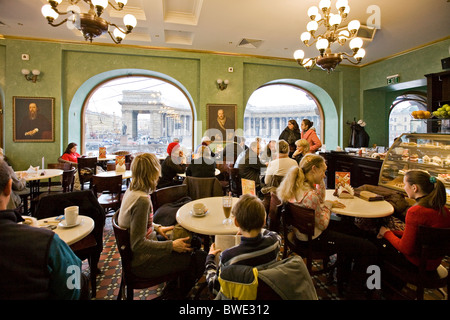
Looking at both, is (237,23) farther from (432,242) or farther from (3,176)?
(3,176)

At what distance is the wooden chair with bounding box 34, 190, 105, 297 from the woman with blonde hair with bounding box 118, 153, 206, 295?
65 centimetres

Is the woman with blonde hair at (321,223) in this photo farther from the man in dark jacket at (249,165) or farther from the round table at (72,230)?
the man in dark jacket at (249,165)

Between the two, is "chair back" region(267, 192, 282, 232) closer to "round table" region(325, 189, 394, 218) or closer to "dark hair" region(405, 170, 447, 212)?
"round table" region(325, 189, 394, 218)

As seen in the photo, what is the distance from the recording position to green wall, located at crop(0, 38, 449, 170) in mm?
6043

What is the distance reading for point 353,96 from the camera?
8016 millimetres

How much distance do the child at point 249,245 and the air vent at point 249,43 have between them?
19.2 ft

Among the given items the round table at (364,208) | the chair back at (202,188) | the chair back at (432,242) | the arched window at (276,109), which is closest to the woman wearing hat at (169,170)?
the chair back at (202,188)

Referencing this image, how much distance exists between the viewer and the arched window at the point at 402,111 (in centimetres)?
884

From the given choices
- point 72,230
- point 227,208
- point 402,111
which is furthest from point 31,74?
point 402,111

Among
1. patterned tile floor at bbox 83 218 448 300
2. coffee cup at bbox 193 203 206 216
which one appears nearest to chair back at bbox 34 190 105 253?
patterned tile floor at bbox 83 218 448 300

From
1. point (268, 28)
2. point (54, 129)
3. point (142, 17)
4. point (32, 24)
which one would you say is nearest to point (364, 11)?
point (268, 28)

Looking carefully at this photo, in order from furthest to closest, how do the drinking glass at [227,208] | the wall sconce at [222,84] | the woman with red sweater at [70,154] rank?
the wall sconce at [222,84], the woman with red sweater at [70,154], the drinking glass at [227,208]

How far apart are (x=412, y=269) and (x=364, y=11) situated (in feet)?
15.6

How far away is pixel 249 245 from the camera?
1250 mm
